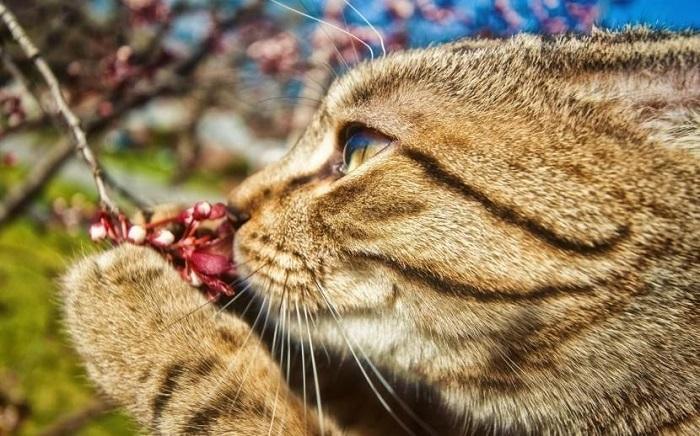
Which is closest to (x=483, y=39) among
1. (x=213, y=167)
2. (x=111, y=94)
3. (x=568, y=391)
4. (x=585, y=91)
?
(x=585, y=91)

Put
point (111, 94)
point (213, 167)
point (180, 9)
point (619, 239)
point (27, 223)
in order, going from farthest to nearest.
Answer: point (213, 167)
point (27, 223)
point (180, 9)
point (111, 94)
point (619, 239)

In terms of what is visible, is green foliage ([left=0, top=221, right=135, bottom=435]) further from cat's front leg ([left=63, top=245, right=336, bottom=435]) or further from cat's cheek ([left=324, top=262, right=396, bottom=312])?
cat's cheek ([left=324, top=262, right=396, bottom=312])

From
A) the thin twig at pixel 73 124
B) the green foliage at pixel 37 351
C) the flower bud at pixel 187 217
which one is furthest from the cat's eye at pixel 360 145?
the green foliage at pixel 37 351

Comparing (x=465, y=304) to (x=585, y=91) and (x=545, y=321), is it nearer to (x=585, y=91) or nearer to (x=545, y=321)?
(x=545, y=321)

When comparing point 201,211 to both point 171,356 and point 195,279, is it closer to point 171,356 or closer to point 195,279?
point 195,279

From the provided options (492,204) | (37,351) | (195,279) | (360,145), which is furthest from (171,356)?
(37,351)

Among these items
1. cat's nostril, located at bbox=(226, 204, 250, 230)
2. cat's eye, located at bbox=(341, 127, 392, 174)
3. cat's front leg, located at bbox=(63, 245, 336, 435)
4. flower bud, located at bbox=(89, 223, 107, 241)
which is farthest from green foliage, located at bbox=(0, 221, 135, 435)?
cat's eye, located at bbox=(341, 127, 392, 174)

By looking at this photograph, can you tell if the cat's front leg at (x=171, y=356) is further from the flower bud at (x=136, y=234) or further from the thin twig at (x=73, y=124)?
the thin twig at (x=73, y=124)
